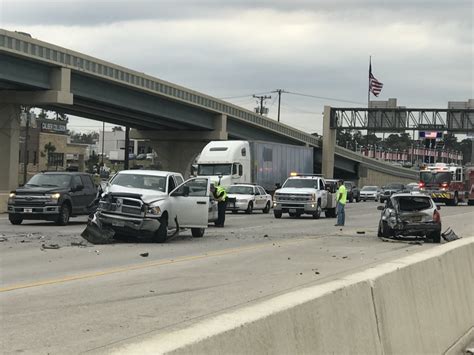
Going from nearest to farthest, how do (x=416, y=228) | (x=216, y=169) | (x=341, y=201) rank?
(x=416, y=228) < (x=341, y=201) < (x=216, y=169)

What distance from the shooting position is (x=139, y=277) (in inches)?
446

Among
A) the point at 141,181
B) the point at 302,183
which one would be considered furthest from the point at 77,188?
the point at 302,183

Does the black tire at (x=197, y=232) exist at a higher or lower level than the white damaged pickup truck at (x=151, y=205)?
lower

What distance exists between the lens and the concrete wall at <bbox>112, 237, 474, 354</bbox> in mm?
3676

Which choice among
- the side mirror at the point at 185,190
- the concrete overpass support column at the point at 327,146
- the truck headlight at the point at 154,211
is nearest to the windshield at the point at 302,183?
the side mirror at the point at 185,190

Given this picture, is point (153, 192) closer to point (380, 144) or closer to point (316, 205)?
point (316, 205)

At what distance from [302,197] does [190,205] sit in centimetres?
1295

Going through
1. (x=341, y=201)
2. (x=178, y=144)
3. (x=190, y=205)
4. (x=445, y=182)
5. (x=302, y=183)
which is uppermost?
(x=178, y=144)

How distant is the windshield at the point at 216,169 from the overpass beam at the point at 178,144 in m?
24.4

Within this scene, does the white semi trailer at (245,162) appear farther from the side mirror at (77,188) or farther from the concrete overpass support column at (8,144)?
the side mirror at (77,188)

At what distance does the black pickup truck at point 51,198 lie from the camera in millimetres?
21719

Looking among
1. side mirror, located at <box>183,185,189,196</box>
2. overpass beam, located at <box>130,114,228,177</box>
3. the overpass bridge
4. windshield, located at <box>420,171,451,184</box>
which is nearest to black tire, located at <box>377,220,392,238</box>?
side mirror, located at <box>183,185,189,196</box>

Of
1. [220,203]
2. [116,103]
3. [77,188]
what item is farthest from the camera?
[116,103]

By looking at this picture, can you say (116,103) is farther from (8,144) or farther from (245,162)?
(245,162)
